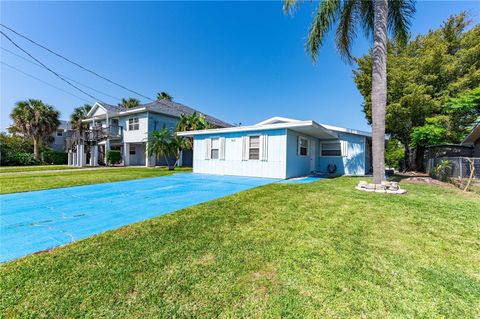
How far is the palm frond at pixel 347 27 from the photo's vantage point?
857cm

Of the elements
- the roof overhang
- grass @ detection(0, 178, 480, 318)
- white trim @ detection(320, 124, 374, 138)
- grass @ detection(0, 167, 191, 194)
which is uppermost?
white trim @ detection(320, 124, 374, 138)

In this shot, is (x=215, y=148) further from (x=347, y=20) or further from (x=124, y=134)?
(x=124, y=134)

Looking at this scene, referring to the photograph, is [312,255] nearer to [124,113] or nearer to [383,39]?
[383,39]

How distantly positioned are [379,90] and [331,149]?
6881mm

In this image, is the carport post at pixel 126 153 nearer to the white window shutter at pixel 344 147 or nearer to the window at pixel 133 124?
the window at pixel 133 124

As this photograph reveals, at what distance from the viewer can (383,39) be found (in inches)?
287

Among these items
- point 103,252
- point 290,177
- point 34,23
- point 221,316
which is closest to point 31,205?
point 103,252

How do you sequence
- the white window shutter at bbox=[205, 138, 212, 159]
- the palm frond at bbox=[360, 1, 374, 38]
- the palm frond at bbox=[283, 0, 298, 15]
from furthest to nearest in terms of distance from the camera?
the white window shutter at bbox=[205, 138, 212, 159] → the palm frond at bbox=[360, 1, 374, 38] → the palm frond at bbox=[283, 0, 298, 15]

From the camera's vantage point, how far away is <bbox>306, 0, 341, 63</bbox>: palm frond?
791 centimetres

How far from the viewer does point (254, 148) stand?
11023 mm

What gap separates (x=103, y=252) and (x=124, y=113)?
20354mm

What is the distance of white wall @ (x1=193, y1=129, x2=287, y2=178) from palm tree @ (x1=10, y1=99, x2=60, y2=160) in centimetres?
2213

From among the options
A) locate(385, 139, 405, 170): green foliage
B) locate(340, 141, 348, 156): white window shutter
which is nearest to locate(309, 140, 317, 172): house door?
locate(340, 141, 348, 156): white window shutter

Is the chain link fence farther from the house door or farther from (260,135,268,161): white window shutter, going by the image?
(260,135,268,161): white window shutter
